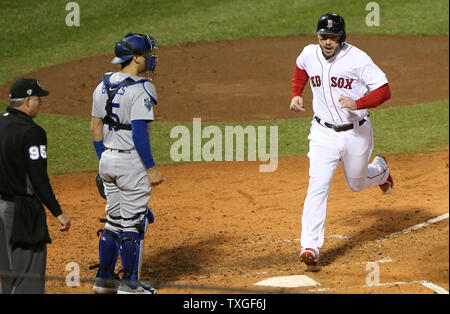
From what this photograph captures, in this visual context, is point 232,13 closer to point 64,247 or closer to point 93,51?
point 93,51

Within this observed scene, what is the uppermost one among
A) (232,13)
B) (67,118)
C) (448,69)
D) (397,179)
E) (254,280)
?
(232,13)

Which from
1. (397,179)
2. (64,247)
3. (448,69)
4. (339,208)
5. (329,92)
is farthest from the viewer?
(448,69)

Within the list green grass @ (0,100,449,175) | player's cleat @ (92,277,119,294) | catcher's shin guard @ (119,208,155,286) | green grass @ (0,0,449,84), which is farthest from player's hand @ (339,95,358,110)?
green grass @ (0,0,449,84)

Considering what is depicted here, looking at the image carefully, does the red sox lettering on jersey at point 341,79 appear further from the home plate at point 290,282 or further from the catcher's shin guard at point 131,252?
the catcher's shin guard at point 131,252

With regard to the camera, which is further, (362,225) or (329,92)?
(362,225)

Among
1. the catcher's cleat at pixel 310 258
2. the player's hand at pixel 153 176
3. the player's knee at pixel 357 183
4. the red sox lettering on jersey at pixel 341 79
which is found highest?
the red sox lettering on jersey at pixel 341 79

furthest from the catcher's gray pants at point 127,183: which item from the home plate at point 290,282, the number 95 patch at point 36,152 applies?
the home plate at point 290,282

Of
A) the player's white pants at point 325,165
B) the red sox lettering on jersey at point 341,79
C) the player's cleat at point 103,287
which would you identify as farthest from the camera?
the red sox lettering on jersey at point 341,79

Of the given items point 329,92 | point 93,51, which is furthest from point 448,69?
point 329,92
